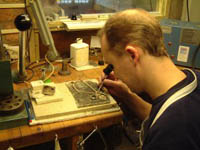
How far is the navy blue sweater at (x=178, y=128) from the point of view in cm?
79

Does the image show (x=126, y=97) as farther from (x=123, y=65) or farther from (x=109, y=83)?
(x=123, y=65)

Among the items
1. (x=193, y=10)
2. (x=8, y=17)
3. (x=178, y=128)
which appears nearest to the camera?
(x=178, y=128)

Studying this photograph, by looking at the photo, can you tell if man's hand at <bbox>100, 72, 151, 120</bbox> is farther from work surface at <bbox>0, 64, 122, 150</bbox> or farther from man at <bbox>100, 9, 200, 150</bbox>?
man at <bbox>100, 9, 200, 150</bbox>

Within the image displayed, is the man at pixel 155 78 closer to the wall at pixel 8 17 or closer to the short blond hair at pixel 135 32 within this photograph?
the short blond hair at pixel 135 32

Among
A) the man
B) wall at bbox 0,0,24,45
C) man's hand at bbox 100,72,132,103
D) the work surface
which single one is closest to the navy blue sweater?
the man

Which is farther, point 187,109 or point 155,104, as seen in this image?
point 155,104

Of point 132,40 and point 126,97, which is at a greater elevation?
point 132,40

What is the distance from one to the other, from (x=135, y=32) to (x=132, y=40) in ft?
0.10

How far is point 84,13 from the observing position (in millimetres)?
1974

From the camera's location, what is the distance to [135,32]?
911mm

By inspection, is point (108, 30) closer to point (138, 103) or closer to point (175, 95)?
point (175, 95)

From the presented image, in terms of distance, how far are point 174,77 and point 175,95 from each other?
0.27 ft

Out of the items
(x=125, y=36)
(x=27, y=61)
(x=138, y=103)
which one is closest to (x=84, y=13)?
(x=27, y=61)

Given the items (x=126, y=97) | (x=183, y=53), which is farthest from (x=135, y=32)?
(x=183, y=53)
